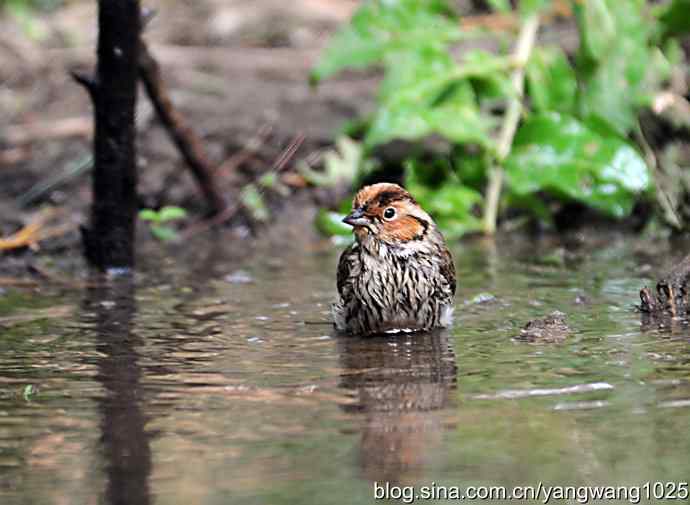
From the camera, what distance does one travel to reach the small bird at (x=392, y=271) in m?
5.43

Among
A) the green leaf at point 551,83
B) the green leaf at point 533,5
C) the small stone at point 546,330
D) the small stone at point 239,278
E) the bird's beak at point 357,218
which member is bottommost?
the small stone at point 546,330

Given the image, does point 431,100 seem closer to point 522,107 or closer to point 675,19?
point 522,107

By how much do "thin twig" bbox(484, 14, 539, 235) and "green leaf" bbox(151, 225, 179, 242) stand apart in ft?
6.75

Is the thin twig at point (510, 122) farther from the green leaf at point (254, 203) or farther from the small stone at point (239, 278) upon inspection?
the small stone at point (239, 278)

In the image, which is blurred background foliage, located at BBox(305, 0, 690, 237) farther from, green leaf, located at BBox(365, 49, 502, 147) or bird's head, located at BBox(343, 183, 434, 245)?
bird's head, located at BBox(343, 183, 434, 245)

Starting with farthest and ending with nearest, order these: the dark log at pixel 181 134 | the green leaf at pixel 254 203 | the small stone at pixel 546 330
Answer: the green leaf at pixel 254 203, the dark log at pixel 181 134, the small stone at pixel 546 330

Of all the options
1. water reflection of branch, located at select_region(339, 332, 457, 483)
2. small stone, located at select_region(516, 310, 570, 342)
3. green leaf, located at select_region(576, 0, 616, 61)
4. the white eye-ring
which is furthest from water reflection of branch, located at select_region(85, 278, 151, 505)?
green leaf, located at select_region(576, 0, 616, 61)

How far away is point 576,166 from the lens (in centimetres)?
770

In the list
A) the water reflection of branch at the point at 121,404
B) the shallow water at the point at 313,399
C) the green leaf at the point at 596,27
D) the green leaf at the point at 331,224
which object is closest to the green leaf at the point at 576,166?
the green leaf at the point at 596,27

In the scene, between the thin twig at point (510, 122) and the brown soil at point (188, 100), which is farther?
the brown soil at point (188, 100)

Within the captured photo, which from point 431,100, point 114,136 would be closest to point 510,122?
point 431,100

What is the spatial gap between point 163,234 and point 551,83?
270 centimetres

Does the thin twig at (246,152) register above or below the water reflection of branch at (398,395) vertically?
above

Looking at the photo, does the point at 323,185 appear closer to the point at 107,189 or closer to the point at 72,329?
the point at 107,189
